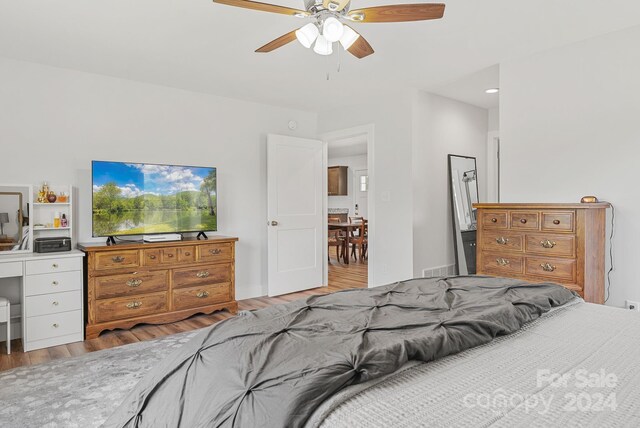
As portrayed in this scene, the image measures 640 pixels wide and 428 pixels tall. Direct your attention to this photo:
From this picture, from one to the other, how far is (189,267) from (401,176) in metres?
2.49

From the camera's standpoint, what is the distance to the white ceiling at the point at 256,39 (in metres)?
2.53

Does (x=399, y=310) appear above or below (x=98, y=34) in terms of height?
below

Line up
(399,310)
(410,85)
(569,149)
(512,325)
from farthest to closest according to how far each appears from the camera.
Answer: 1. (410,85)
2. (569,149)
3. (399,310)
4. (512,325)

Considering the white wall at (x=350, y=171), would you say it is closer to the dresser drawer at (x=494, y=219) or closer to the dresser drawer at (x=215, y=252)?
the dresser drawer at (x=215, y=252)

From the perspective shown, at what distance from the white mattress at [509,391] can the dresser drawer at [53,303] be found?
3.19 m

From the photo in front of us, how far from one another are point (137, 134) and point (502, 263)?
3661mm

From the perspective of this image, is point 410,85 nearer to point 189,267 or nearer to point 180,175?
point 180,175

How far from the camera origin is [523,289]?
179 centimetres

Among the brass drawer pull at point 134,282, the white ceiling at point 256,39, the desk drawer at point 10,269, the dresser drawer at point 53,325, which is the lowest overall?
the dresser drawer at point 53,325

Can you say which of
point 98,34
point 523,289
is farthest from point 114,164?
point 523,289

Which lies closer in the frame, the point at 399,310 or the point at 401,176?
the point at 399,310

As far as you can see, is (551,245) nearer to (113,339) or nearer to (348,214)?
(113,339)

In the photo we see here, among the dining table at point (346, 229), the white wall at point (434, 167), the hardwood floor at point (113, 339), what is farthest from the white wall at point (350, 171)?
the hardwood floor at point (113, 339)

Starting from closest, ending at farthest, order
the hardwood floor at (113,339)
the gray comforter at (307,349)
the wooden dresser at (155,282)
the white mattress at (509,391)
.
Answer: the white mattress at (509,391), the gray comforter at (307,349), the hardwood floor at (113,339), the wooden dresser at (155,282)
